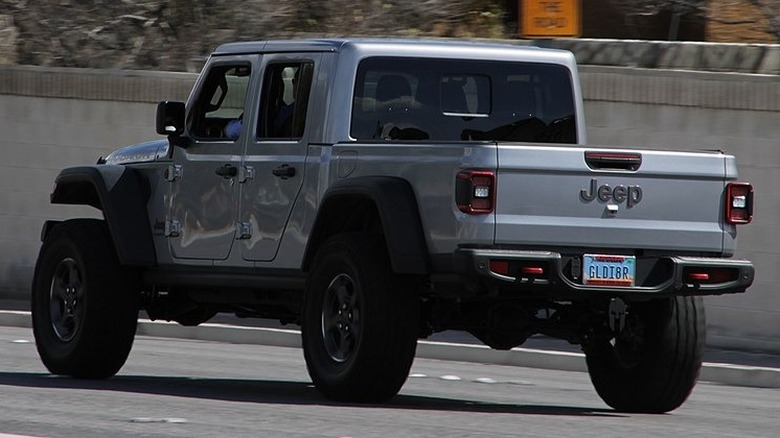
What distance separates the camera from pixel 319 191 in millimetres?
10180

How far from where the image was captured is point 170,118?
1137cm

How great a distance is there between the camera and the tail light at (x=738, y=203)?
385 inches

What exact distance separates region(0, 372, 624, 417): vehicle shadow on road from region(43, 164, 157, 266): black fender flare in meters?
0.81

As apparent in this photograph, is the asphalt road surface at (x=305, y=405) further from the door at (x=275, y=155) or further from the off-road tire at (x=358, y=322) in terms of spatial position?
the door at (x=275, y=155)

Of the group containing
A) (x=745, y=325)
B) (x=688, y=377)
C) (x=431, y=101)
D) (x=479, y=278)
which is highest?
(x=431, y=101)

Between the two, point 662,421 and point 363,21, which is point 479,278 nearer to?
point 662,421

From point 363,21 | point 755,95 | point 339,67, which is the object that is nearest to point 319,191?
point 339,67

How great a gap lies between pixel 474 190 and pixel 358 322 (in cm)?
108

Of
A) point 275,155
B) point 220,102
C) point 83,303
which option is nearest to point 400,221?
point 275,155

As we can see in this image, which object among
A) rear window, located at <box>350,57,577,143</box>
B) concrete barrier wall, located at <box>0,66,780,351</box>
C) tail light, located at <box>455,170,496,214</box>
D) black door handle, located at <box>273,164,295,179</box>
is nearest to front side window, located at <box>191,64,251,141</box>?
black door handle, located at <box>273,164,295,179</box>

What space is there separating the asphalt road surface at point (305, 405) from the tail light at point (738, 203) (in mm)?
1123

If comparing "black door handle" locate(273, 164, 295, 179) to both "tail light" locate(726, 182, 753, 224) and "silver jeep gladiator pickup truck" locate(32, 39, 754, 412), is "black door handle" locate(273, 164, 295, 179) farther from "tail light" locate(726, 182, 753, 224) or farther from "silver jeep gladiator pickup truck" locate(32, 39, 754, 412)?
"tail light" locate(726, 182, 753, 224)

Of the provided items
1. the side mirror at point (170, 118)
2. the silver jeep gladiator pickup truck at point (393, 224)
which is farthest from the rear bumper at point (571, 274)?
the side mirror at point (170, 118)

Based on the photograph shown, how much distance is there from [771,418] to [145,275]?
3993 mm
